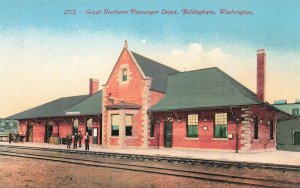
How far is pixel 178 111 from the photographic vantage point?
78.7 feet

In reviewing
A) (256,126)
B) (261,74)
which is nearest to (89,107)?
(256,126)

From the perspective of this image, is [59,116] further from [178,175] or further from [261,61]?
[178,175]

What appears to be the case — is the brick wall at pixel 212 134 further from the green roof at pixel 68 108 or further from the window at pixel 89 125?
the window at pixel 89 125

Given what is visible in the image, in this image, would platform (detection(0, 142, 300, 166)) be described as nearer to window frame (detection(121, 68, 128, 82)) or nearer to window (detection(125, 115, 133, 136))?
window (detection(125, 115, 133, 136))

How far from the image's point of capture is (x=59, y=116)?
33094 millimetres

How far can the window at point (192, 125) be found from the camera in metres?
23.3

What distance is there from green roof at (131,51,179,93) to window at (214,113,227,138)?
623 centimetres

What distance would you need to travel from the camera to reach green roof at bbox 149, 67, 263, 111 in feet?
71.1

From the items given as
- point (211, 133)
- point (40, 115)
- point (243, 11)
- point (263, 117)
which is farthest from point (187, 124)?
point (40, 115)

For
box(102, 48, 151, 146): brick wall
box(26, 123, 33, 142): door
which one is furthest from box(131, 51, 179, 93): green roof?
box(26, 123, 33, 142): door

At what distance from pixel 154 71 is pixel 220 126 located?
8.87 m

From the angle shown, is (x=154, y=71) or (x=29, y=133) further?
(x=29, y=133)

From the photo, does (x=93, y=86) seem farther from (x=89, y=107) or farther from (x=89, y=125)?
(x=89, y=125)

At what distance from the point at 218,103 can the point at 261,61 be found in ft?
13.0
